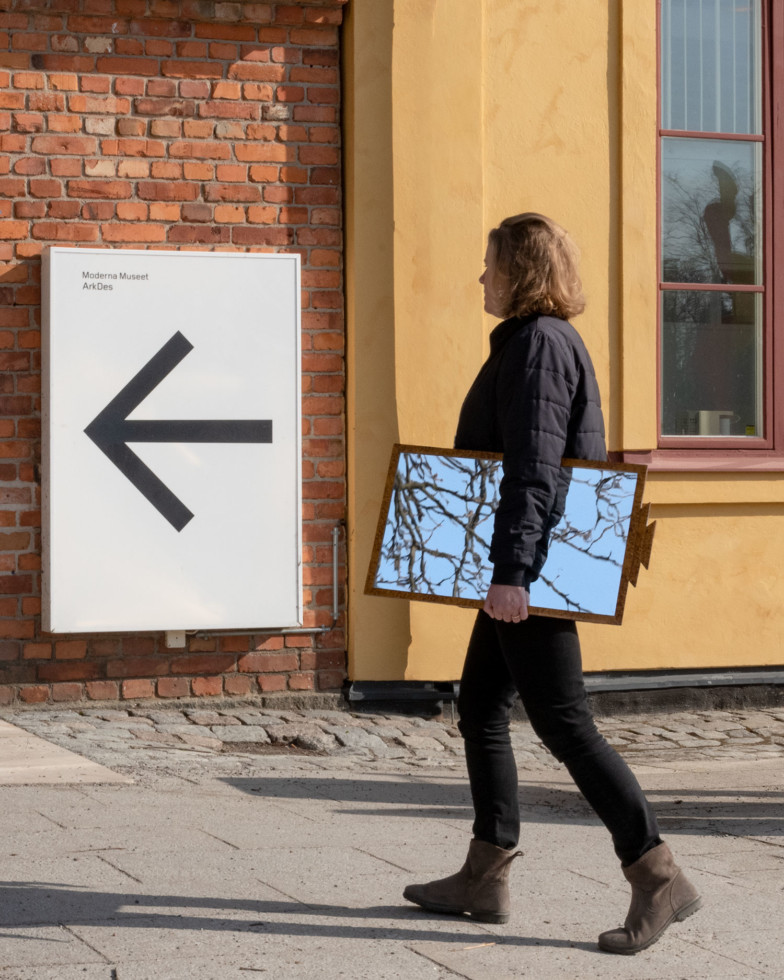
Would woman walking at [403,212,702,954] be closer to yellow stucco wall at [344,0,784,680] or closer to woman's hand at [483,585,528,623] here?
woman's hand at [483,585,528,623]

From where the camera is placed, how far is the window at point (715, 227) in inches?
312

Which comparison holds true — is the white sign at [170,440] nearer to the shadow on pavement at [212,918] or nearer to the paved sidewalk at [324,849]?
the paved sidewalk at [324,849]

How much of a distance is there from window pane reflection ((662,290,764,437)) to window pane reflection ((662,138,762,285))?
0.47ft

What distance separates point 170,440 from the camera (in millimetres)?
6918

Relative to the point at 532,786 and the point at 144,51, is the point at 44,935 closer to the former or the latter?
the point at 532,786

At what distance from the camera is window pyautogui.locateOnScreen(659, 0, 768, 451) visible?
7.93m

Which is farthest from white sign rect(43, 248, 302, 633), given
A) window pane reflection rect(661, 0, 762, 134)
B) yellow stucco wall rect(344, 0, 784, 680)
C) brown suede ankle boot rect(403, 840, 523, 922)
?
brown suede ankle boot rect(403, 840, 523, 922)

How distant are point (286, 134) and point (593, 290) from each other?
1802 mm

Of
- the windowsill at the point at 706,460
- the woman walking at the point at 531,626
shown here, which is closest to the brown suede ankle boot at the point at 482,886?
the woman walking at the point at 531,626

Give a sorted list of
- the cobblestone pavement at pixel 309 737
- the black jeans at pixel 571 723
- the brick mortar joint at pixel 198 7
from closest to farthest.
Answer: the black jeans at pixel 571 723 → the cobblestone pavement at pixel 309 737 → the brick mortar joint at pixel 198 7

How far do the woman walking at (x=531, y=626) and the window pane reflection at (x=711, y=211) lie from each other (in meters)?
4.34

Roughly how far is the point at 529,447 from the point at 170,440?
3621mm

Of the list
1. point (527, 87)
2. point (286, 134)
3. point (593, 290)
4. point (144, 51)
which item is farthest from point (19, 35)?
point (593, 290)

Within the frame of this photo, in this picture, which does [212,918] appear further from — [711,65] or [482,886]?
[711,65]
